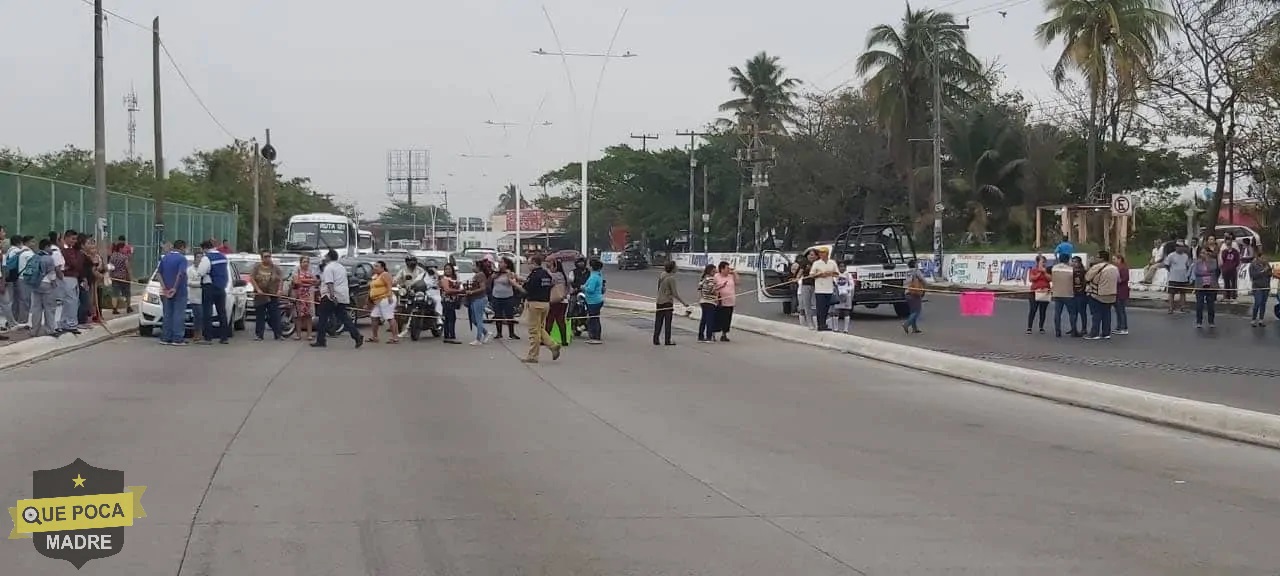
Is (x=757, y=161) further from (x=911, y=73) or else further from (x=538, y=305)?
(x=538, y=305)

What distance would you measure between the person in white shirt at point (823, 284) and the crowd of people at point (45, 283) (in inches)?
500

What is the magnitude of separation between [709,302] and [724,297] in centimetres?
29

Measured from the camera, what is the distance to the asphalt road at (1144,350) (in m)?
15.8

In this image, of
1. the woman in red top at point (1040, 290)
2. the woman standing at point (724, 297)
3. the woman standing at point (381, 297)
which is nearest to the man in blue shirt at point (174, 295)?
the woman standing at point (381, 297)

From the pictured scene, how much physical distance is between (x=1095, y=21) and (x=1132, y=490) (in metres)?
39.6

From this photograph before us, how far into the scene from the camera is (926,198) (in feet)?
208

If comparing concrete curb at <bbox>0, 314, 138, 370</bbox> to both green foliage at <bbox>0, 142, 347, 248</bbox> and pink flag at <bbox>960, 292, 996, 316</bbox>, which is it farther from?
green foliage at <bbox>0, 142, 347, 248</bbox>

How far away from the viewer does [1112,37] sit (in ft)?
147

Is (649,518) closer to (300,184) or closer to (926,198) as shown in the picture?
(926,198)

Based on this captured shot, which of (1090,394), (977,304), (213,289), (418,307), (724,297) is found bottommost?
(1090,394)

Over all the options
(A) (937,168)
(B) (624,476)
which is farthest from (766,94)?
(B) (624,476)

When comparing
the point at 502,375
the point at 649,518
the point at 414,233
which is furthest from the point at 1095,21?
the point at 414,233

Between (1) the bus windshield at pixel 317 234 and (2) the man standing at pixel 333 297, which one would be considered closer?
(2) the man standing at pixel 333 297

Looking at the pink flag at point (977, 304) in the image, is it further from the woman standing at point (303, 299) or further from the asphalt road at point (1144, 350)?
the woman standing at point (303, 299)
